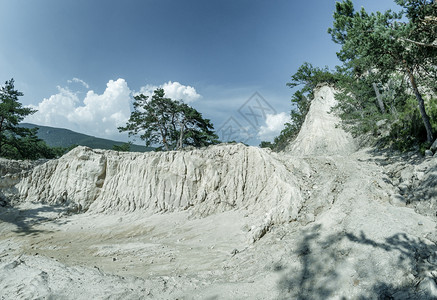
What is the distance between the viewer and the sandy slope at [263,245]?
462cm

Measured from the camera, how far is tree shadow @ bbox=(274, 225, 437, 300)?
402 cm

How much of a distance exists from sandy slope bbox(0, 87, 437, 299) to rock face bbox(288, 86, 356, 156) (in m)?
10.1

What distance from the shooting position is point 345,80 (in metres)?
21.0

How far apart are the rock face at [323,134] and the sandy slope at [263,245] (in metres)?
10.1

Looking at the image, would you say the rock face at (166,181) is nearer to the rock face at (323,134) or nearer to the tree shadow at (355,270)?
the tree shadow at (355,270)

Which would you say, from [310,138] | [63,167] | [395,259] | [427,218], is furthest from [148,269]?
[310,138]

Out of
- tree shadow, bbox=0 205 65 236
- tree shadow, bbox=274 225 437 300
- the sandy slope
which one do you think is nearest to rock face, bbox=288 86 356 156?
the sandy slope

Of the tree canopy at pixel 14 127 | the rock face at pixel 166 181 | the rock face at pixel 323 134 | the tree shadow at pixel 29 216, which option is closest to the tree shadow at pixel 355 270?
the rock face at pixel 166 181

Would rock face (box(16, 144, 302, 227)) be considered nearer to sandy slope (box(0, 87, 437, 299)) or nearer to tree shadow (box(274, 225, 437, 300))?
sandy slope (box(0, 87, 437, 299))

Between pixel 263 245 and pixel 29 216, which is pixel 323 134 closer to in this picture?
pixel 263 245

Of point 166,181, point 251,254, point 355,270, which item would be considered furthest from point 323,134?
point 355,270

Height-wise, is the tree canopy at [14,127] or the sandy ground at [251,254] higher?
the tree canopy at [14,127]

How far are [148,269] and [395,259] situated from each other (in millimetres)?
6513

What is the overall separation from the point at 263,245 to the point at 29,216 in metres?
13.5
